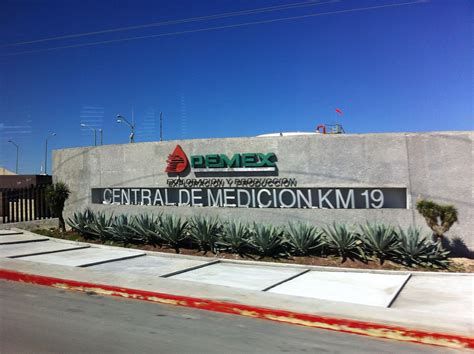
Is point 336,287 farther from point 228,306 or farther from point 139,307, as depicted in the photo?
point 139,307

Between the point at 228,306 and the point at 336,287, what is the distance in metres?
2.50

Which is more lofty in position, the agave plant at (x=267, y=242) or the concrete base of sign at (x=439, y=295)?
the agave plant at (x=267, y=242)

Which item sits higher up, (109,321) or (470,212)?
(470,212)

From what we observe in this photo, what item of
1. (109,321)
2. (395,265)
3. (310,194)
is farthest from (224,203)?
(109,321)

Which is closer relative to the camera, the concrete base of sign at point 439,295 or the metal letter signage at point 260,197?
the concrete base of sign at point 439,295

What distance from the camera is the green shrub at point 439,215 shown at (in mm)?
9773

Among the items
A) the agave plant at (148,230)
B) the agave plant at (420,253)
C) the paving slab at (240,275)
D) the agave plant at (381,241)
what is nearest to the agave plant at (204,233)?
the paving slab at (240,275)

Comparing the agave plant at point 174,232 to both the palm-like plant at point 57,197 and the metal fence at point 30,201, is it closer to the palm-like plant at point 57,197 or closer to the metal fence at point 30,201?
the palm-like plant at point 57,197

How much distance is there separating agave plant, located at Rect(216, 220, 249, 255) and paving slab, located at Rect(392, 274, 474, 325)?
4.28 m

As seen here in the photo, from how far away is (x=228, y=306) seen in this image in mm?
6672

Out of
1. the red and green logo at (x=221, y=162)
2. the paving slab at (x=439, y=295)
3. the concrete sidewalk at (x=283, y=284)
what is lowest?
the paving slab at (x=439, y=295)

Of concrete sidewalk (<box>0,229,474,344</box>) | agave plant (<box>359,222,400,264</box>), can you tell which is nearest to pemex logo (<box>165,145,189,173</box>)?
concrete sidewalk (<box>0,229,474,344</box>)

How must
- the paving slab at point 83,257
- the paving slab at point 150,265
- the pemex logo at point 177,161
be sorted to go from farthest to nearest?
the pemex logo at point 177,161, the paving slab at point 83,257, the paving slab at point 150,265

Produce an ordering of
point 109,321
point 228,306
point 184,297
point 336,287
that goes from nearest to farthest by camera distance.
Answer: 1. point 109,321
2. point 228,306
3. point 184,297
4. point 336,287
